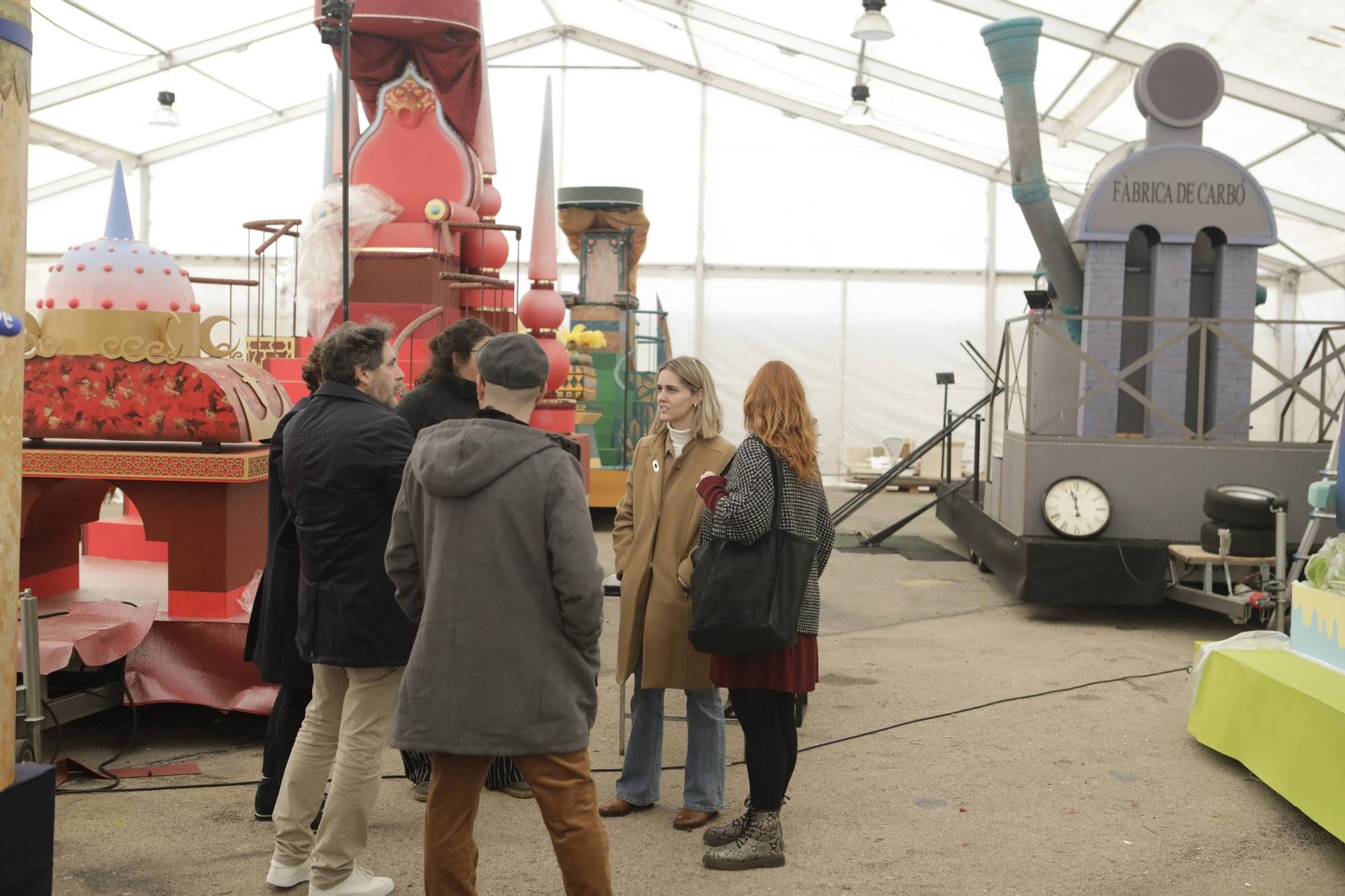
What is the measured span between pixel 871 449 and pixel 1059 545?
11.4 metres

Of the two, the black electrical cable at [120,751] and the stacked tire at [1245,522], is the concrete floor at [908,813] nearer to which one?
the black electrical cable at [120,751]

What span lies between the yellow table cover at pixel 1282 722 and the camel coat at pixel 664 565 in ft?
6.94

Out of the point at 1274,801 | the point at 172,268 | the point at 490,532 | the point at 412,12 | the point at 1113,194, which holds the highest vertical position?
the point at 412,12

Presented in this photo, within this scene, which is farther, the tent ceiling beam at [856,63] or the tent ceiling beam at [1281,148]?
the tent ceiling beam at [856,63]

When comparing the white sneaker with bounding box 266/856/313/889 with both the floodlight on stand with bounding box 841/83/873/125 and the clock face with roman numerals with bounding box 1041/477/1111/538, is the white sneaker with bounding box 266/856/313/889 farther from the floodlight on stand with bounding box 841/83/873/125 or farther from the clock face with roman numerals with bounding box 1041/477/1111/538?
the floodlight on stand with bounding box 841/83/873/125

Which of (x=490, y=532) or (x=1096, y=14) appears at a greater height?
(x=1096, y=14)

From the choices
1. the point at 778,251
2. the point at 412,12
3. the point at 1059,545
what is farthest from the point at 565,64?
the point at 1059,545

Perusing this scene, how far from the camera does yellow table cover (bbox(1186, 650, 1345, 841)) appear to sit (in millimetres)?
4090

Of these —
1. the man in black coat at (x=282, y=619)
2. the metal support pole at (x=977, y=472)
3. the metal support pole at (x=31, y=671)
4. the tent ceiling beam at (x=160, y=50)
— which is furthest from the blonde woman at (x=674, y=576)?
the tent ceiling beam at (x=160, y=50)

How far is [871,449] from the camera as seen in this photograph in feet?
63.9

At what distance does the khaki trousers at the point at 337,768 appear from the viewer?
3492 mm

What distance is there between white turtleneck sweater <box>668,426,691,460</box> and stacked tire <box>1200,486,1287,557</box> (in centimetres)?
467

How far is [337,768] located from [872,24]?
10.7 metres

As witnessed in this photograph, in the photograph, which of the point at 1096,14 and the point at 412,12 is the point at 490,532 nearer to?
the point at 412,12
